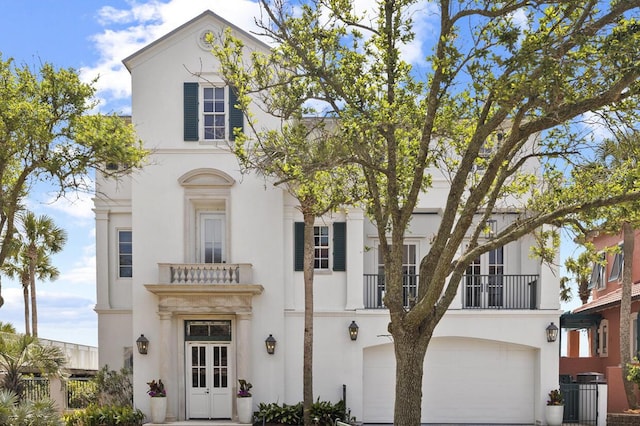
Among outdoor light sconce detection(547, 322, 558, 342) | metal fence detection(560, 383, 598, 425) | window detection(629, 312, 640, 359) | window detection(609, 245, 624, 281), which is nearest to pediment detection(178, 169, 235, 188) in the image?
outdoor light sconce detection(547, 322, 558, 342)

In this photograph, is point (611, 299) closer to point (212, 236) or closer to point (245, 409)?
point (245, 409)

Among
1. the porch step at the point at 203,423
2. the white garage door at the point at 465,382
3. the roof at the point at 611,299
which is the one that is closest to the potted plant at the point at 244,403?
the porch step at the point at 203,423

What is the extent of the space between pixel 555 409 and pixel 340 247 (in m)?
7.00

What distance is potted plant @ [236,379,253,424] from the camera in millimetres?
19984

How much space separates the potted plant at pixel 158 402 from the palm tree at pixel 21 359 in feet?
7.74

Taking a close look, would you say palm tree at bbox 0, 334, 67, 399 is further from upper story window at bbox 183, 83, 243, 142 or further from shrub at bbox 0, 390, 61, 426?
upper story window at bbox 183, 83, 243, 142

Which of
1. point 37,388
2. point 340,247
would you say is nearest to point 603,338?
point 340,247

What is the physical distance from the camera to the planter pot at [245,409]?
1998 cm

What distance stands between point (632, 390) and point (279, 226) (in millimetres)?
10052

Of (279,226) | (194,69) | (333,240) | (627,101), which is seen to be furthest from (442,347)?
(627,101)

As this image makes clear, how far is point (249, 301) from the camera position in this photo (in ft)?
67.4

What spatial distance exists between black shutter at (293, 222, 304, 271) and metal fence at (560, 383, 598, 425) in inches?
314

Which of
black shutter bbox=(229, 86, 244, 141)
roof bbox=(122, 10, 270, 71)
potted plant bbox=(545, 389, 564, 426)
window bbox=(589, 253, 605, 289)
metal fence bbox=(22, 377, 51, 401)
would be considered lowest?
potted plant bbox=(545, 389, 564, 426)

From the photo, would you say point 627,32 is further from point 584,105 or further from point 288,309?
point 288,309
